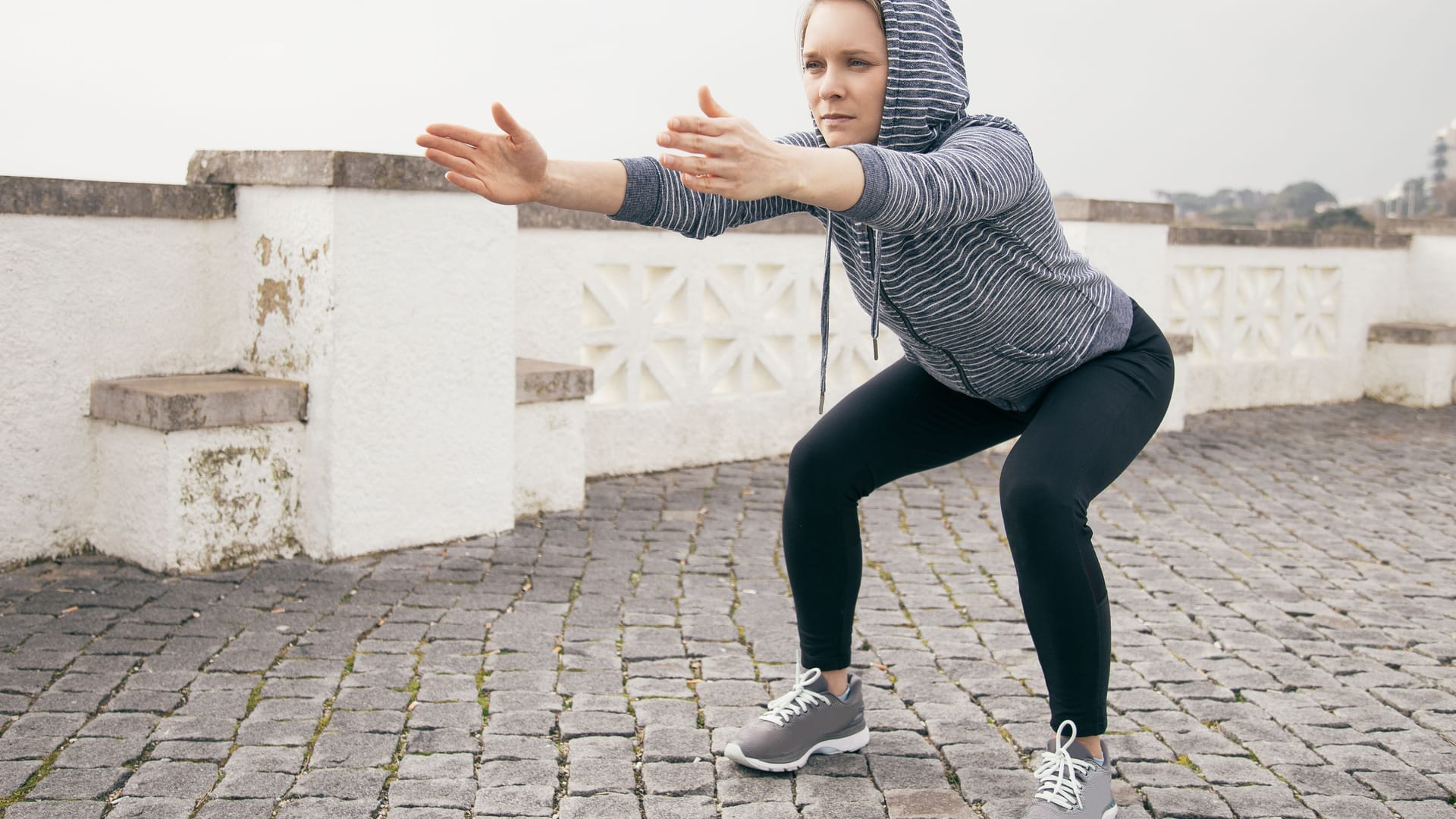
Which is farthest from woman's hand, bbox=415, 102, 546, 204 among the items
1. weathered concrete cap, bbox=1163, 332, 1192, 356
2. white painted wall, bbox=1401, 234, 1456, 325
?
white painted wall, bbox=1401, 234, 1456, 325

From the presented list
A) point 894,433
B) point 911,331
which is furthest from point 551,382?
point 911,331

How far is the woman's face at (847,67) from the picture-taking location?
2850mm

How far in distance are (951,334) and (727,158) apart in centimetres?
102

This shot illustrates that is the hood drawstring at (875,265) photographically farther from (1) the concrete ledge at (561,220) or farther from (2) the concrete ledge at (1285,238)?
(2) the concrete ledge at (1285,238)

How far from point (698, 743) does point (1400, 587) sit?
3151 millimetres

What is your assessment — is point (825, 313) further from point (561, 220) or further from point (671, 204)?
point (561, 220)

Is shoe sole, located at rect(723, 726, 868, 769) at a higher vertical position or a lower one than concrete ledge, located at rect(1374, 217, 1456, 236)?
lower

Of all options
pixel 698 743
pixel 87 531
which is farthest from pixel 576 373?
pixel 698 743

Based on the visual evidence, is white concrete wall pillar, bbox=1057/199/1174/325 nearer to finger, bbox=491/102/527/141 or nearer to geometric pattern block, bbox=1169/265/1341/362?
geometric pattern block, bbox=1169/265/1341/362

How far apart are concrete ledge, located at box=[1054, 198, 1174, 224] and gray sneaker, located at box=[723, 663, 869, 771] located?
220 inches

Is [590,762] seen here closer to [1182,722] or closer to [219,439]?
[1182,722]

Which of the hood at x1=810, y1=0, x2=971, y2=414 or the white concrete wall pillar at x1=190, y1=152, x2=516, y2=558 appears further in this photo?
the white concrete wall pillar at x1=190, y1=152, x2=516, y2=558

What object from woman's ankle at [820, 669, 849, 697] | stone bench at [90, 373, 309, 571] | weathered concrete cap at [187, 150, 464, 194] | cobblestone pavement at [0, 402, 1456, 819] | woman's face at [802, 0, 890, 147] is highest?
woman's face at [802, 0, 890, 147]

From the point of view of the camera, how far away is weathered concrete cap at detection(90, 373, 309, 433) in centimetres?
490
